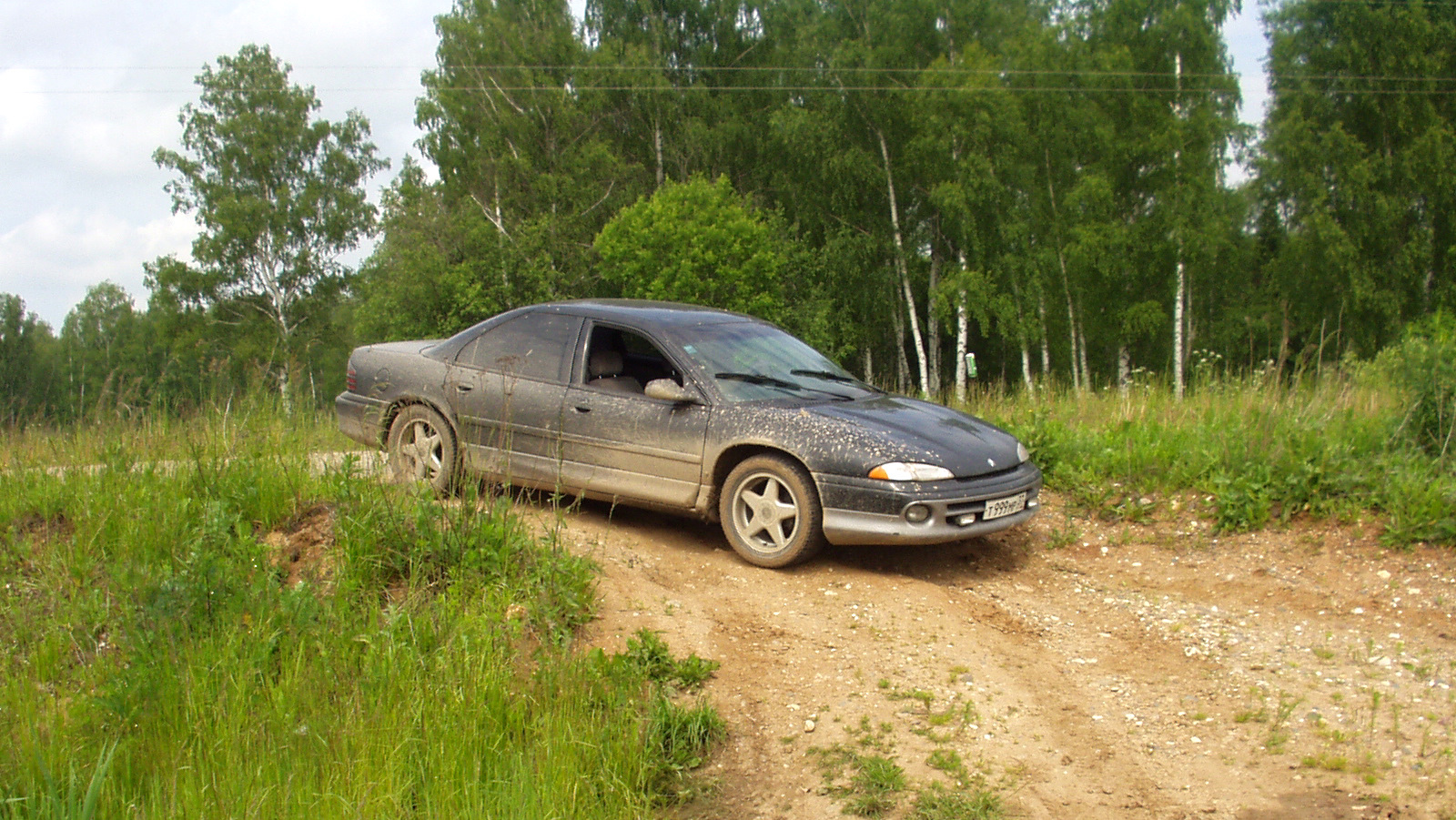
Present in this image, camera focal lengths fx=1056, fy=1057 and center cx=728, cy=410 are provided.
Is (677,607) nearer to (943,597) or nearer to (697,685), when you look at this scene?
(697,685)

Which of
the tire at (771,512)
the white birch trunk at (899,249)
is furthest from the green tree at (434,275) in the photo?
the tire at (771,512)

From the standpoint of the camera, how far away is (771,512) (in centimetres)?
593

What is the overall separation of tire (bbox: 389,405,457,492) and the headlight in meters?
2.53

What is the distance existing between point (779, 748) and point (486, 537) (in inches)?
76.5

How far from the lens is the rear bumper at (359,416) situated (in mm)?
7109

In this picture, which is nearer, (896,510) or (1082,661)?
(1082,661)

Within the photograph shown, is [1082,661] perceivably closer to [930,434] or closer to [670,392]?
[930,434]

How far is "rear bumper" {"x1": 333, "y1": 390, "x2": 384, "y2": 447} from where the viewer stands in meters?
7.11

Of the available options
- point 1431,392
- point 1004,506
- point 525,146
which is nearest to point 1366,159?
point 525,146

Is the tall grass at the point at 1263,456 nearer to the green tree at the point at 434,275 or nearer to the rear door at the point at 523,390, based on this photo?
the rear door at the point at 523,390

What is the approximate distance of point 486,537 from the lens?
5.19 metres

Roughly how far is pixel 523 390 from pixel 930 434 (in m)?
2.60

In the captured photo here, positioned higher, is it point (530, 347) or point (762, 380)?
point (530, 347)

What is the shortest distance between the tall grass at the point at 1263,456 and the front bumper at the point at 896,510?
2.00m
